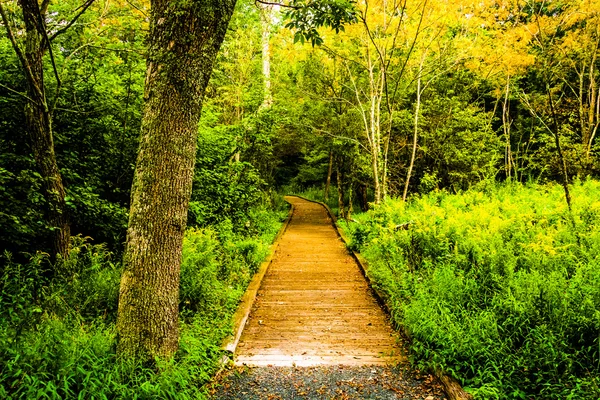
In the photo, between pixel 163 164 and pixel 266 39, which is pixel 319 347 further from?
pixel 266 39

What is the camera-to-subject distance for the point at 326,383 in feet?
13.2

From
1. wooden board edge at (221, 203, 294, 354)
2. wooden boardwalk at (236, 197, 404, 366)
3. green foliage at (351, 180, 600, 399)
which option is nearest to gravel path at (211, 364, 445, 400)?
wooden boardwalk at (236, 197, 404, 366)

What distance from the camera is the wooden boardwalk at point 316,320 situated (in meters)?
4.71

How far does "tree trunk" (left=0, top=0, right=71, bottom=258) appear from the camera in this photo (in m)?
4.69

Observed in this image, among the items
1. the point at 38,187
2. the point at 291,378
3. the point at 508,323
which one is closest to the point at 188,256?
the point at 38,187

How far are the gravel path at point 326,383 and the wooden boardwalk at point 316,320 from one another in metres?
0.21

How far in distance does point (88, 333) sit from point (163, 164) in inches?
82.2

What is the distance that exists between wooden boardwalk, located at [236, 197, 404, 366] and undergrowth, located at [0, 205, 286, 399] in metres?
0.57

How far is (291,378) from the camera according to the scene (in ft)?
13.6

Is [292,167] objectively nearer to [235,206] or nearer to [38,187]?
[235,206]

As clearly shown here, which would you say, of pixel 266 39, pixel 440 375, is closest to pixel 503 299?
pixel 440 375

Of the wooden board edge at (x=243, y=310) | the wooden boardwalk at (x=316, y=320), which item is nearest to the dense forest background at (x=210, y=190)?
the wooden board edge at (x=243, y=310)

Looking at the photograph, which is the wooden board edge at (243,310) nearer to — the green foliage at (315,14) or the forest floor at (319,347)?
the forest floor at (319,347)

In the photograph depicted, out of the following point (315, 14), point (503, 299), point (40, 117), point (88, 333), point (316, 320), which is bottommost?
point (316, 320)
